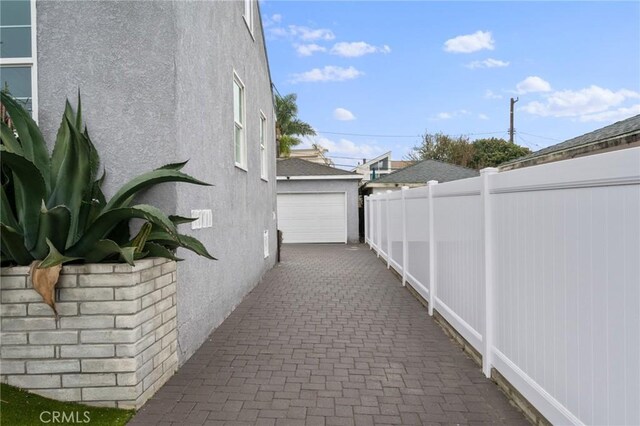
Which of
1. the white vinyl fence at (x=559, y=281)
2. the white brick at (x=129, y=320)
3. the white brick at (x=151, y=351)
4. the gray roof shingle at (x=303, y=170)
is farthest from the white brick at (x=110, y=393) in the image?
the gray roof shingle at (x=303, y=170)

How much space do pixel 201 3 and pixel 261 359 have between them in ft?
13.8

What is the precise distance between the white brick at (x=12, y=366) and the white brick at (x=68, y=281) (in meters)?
0.72

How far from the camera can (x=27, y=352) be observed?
3494mm

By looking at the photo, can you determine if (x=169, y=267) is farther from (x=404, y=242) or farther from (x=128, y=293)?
(x=404, y=242)

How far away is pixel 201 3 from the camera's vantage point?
208 inches

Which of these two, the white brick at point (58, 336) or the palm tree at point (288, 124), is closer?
the white brick at point (58, 336)

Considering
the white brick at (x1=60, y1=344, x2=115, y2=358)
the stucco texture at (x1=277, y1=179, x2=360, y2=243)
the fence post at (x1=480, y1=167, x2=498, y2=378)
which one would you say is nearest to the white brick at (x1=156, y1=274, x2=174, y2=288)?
the white brick at (x1=60, y1=344, x2=115, y2=358)

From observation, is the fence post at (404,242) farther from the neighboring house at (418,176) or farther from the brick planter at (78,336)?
the neighboring house at (418,176)

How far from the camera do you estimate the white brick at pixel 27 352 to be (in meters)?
3.48

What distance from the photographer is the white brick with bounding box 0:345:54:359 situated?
137 inches

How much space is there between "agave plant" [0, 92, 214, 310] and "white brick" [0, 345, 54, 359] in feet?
2.24

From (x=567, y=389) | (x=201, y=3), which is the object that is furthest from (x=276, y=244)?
(x=567, y=389)

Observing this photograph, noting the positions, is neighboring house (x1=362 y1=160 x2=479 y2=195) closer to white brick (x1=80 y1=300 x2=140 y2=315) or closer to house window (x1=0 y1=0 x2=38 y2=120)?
house window (x1=0 y1=0 x2=38 y2=120)

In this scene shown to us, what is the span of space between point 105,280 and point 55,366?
80 cm
